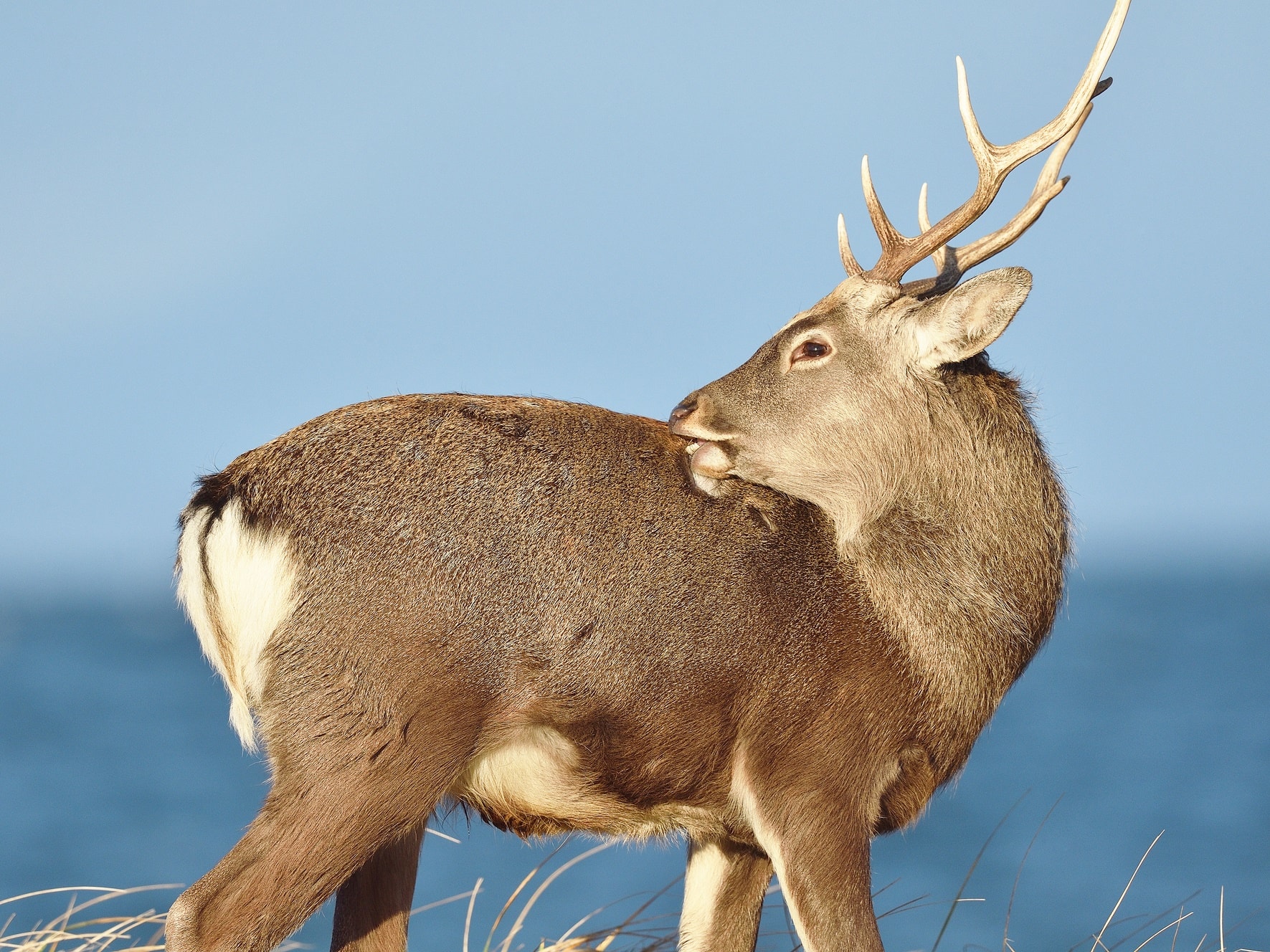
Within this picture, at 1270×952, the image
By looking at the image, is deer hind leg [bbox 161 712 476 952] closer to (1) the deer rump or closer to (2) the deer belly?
(1) the deer rump

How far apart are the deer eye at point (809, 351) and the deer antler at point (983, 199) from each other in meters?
0.30

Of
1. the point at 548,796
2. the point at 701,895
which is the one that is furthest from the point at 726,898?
the point at 548,796

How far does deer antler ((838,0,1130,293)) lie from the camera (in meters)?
4.50

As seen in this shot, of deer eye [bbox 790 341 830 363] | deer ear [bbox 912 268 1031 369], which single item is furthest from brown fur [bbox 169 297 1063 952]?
deer eye [bbox 790 341 830 363]

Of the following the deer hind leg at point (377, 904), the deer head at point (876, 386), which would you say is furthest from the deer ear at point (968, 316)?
the deer hind leg at point (377, 904)

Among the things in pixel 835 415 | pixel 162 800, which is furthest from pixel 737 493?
pixel 162 800

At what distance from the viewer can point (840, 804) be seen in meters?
4.03

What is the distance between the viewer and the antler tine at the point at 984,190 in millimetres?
4496

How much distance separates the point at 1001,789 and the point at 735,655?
37651 millimetres

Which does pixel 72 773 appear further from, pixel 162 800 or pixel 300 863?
pixel 300 863

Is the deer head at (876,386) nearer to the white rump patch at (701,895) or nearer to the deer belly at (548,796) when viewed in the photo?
the deer belly at (548,796)

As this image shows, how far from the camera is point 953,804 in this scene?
42219 mm

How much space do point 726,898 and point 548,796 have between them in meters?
1.10

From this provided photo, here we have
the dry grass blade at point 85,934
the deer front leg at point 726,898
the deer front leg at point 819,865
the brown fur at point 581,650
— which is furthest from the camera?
the deer front leg at point 726,898
